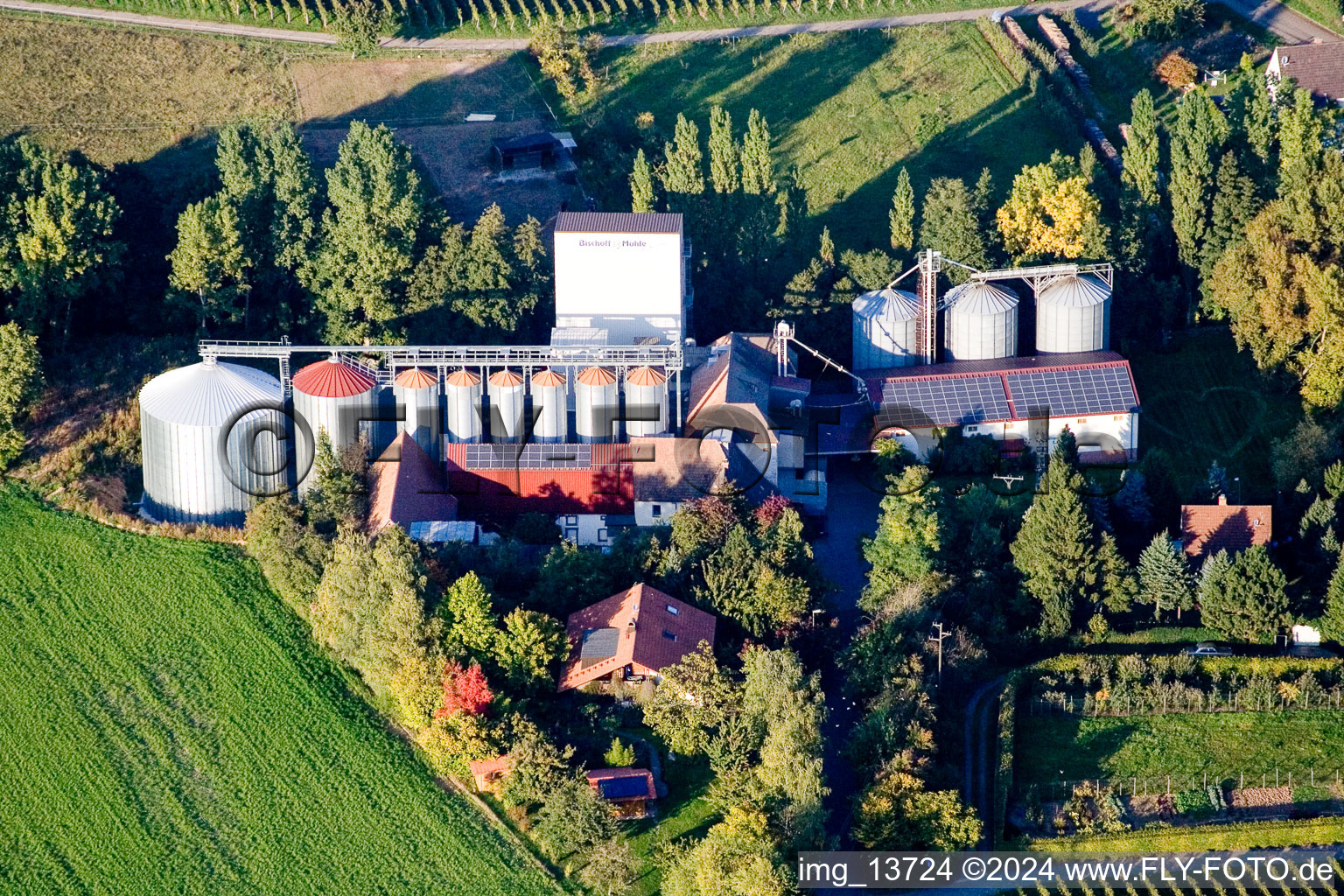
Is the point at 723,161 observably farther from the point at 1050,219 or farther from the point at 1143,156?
the point at 1143,156

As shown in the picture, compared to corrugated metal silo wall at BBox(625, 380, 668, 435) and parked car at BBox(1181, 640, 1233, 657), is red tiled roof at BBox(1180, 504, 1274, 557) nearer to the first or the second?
parked car at BBox(1181, 640, 1233, 657)

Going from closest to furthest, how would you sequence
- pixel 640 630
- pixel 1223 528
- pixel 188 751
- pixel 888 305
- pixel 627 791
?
1. pixel 627 791
2. pixel 188 751
3. pixel 640 630
4. pixel 1223 528
5. pixel 888 305

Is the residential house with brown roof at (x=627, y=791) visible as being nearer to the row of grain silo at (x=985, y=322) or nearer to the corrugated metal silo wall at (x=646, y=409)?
the corrugated metal silo wall at (x=646, y=409)

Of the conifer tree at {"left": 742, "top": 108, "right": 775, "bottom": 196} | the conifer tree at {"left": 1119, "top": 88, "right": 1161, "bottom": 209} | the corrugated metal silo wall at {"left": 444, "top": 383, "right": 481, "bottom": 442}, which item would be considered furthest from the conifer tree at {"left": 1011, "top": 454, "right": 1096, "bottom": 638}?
the conifer tree at {"left": 742, "top": 108, "right": 775, "bottom": 196}

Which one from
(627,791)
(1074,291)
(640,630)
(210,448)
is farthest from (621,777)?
(1074,291)

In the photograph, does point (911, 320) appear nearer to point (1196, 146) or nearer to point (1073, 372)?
point (1073, 372)

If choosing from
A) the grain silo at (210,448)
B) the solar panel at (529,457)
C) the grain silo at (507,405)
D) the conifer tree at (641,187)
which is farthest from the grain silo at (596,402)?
the conifer tree at (641,187)
